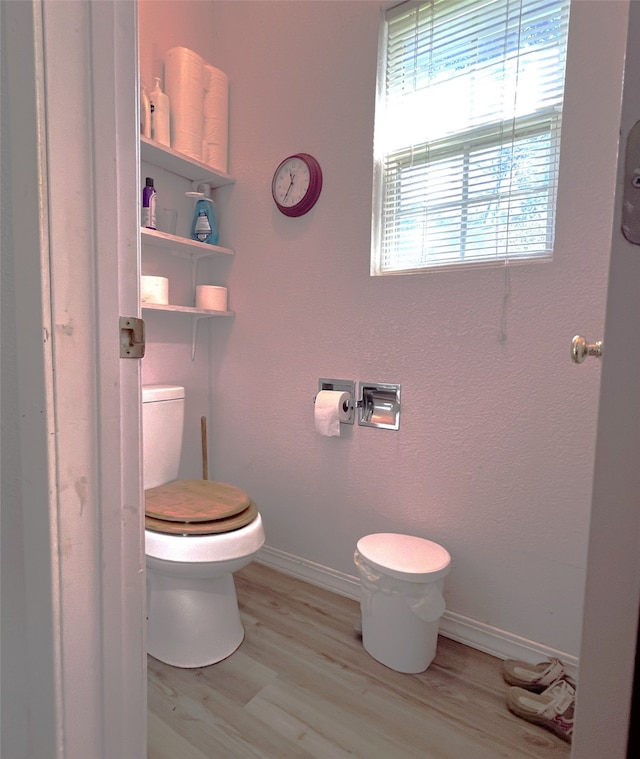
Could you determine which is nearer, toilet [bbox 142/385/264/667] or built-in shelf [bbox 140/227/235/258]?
toilet [bbox 142/385/264/667]

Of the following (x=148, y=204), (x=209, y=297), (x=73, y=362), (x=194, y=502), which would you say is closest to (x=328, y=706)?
(x=194, y=502)

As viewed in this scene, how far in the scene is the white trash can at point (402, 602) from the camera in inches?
53.6

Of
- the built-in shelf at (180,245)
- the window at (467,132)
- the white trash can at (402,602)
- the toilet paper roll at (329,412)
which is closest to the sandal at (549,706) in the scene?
the white trash can at (402,602)

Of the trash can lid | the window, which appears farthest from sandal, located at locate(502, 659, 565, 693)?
the window

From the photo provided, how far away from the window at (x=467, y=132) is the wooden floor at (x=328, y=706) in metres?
1.38

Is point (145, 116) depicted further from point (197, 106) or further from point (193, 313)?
point (193, 313)

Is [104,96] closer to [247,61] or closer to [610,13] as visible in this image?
[610,13]

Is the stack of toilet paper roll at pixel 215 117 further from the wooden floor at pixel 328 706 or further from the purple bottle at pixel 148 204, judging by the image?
the wooden floor at pixel 328 706

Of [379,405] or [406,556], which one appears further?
[379,405]

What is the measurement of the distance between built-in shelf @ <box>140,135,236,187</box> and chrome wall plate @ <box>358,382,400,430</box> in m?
1.20

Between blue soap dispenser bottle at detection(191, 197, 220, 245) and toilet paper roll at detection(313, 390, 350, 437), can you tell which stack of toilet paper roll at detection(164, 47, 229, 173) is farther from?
toilet paper roll at detection(313, 390, 350, 437)

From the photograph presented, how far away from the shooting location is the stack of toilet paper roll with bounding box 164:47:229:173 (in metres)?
1.85

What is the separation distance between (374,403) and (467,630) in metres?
0.88

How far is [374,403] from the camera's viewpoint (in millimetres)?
1747
